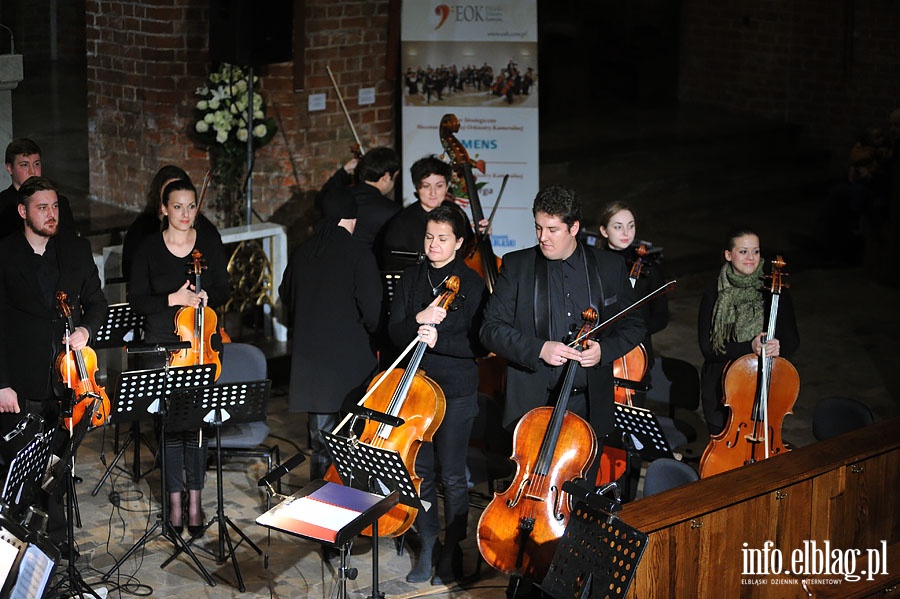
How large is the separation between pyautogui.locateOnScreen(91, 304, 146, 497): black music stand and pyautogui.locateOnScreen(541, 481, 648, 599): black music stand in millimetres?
2813

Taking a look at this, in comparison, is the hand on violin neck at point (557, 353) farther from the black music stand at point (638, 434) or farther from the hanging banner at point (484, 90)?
the hanging banner at point (484, 90)

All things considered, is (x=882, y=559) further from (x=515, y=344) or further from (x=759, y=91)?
(x=759, y=91)

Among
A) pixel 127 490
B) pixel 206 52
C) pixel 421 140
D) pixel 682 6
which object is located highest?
pixel 682 6

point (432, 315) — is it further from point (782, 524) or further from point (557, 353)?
point (782, 524)

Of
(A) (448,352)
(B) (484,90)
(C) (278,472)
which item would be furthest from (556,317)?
(B) (484,90)

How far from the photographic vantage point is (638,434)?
17.5 feet

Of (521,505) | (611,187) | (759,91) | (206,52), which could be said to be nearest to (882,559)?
(521,505)

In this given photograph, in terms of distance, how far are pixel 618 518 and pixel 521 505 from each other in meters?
0.73

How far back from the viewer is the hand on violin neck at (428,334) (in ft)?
16.5

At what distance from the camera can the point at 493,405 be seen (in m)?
5.75

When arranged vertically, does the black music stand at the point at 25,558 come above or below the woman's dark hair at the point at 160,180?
below

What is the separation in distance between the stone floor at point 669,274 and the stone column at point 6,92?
2.76 feet

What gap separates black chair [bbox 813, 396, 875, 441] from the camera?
5668mm

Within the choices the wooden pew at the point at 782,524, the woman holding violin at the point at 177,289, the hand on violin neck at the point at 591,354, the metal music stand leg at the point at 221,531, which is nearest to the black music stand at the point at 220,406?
the metal music stand leg at the point at 221,531
